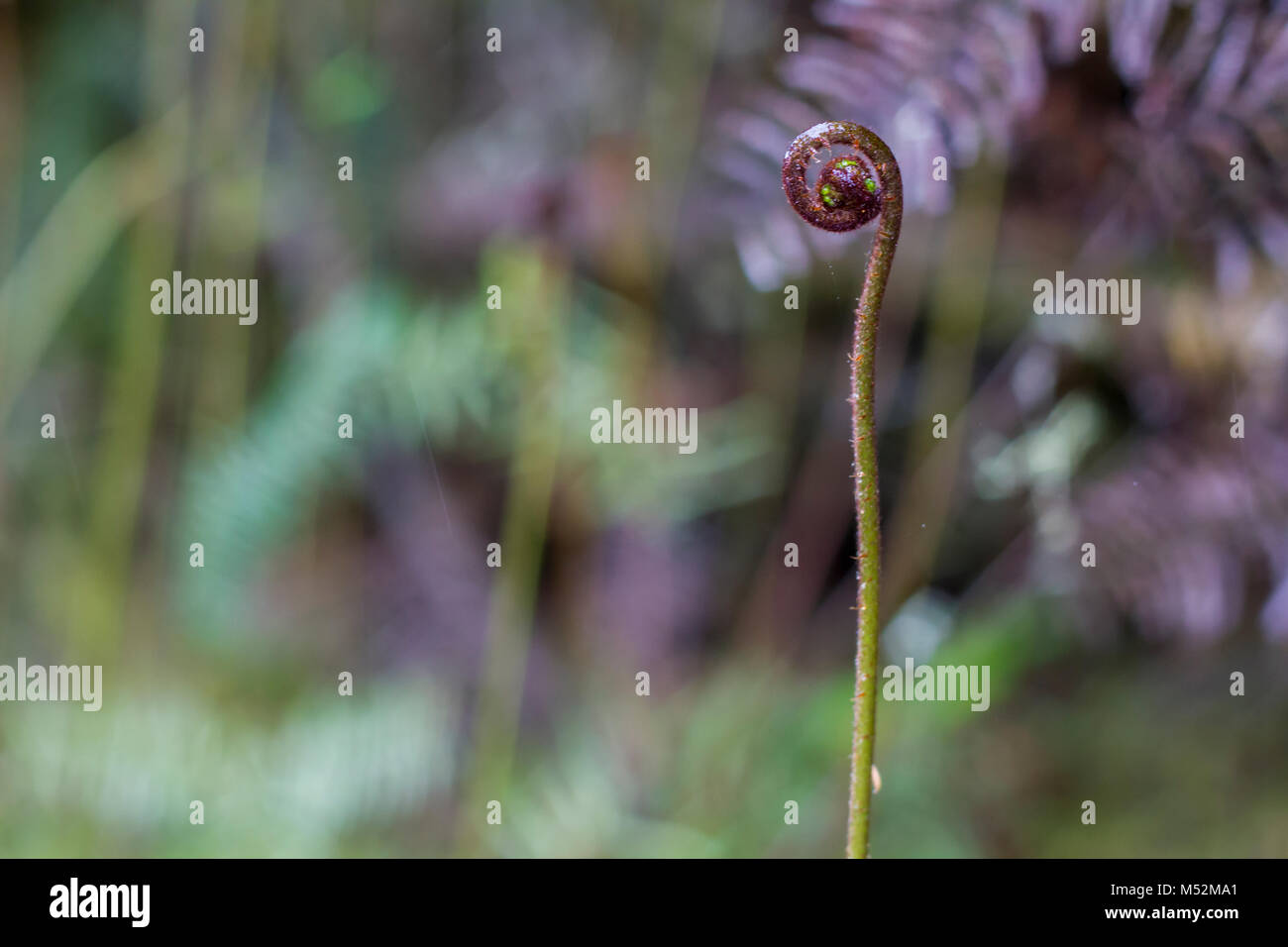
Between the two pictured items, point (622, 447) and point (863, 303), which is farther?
point (622, 447)

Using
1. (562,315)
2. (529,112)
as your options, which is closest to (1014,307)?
(562,315)

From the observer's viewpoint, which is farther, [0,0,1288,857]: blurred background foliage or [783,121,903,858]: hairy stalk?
[0,0,1288,857]: blurred background foliage
